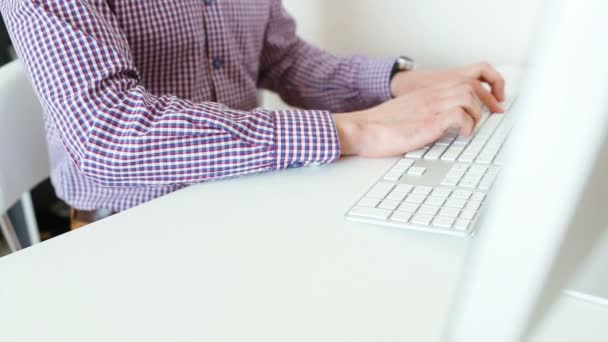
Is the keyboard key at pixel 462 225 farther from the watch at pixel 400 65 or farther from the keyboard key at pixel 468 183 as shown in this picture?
the watch at pixel 400 65

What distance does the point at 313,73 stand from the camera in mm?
1094

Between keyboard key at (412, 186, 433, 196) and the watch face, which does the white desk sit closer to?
keyboard key at (412, 186, 433, 196)

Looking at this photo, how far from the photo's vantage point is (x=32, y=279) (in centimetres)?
46

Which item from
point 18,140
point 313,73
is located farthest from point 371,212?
point 313,73

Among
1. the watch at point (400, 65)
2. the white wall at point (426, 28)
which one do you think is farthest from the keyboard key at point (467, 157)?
the white wall at point (426, 28)

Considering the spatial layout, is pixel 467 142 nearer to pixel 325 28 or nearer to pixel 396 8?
pixel 396 8

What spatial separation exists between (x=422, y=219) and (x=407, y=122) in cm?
22

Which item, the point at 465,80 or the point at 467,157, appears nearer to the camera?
the point at 467,157

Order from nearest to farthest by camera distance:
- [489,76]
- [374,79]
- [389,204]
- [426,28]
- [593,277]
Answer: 1. [593,277]
2. [389,204]
3. [489,76]
4. [374,79]
5. [426,28]

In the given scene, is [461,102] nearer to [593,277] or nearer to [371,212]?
[371,212]

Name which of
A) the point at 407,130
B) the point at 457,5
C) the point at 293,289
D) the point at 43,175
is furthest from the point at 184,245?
the point at 457,5

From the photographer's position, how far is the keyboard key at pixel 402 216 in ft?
1.68

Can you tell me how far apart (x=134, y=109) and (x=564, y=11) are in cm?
52

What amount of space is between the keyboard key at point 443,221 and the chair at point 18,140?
517 millimetres
